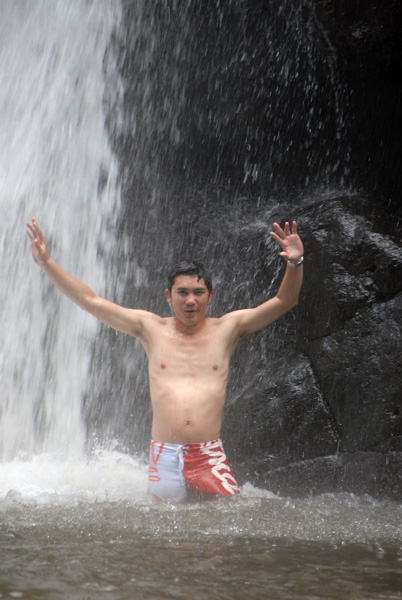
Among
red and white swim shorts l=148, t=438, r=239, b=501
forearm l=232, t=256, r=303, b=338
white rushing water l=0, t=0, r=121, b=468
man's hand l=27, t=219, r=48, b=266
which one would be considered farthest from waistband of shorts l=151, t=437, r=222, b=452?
white rushing water l=0, t=0, r=121, b=468

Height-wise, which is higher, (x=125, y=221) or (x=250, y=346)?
(x=125, y=221)

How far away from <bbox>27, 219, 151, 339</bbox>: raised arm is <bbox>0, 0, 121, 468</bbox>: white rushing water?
6.93 feet

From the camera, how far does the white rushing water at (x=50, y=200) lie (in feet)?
20.2

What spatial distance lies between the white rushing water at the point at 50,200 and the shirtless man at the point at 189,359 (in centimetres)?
211

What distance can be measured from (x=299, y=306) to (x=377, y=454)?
150 centimetres

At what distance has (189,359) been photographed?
3.96 metres

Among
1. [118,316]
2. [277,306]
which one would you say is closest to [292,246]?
[277,306]

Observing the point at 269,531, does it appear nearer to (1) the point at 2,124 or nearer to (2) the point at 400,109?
(2) the point at 400,109

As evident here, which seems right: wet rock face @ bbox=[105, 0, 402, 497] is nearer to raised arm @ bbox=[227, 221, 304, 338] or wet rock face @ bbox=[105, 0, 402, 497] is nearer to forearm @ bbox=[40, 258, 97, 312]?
raised arm @ bbox=[227, 221, 304, 338]

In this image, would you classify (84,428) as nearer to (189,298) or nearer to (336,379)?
(336,379)

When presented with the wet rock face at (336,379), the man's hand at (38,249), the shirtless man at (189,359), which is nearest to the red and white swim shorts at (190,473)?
the shirtless man at (189,359)

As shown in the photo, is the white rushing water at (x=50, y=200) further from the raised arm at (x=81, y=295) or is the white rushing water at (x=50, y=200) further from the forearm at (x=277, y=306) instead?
the forearm at (x=277, y=306)

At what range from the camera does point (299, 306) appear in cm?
567

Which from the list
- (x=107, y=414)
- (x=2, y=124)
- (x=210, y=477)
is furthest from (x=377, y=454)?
(x=2, y=124)
